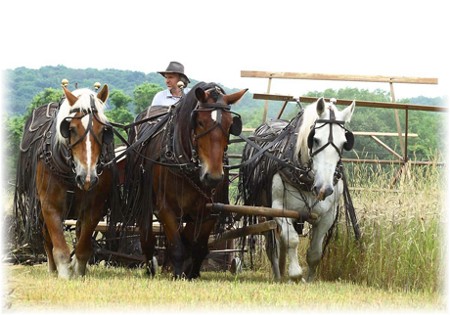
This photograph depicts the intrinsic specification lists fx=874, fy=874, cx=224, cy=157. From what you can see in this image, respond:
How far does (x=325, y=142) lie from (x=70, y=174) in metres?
2.58

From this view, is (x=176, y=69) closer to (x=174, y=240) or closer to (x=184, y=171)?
(x=184, y=171)

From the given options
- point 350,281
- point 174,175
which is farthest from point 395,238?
point 174,175

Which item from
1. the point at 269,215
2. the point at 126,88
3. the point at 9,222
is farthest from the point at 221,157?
the point at 126,88

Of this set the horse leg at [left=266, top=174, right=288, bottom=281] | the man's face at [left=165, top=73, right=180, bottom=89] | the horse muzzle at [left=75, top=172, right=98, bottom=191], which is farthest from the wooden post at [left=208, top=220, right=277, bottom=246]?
the man's face at [left=165, top=73, right=180, bottom=89]

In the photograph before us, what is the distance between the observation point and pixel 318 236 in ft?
31.2

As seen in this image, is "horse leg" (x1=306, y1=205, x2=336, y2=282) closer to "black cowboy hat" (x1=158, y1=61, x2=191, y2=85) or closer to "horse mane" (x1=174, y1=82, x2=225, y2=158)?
"horse mane" (x1=174, y1=82, x2=225, y2=158)

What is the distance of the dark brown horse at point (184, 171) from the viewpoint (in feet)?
27.9

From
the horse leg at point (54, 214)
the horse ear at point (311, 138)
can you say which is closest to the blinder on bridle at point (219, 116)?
the horse ear at point (311, 138)

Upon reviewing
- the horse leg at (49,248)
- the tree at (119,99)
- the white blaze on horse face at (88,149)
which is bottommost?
the horse leg at (49,248)

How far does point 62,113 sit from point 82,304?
2.47 meters

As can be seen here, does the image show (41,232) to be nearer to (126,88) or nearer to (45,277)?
(45,277)

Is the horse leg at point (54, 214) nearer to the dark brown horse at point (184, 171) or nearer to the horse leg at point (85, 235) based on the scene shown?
the horse leg at point (85, 235)

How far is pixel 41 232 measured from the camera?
32.8 feet

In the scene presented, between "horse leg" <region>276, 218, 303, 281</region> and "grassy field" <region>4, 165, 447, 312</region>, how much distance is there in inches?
9.0
